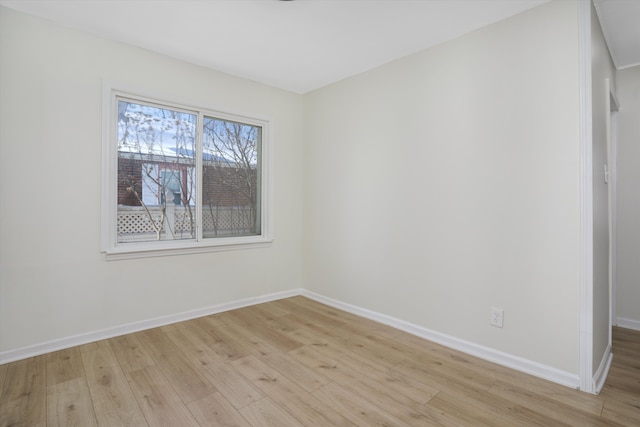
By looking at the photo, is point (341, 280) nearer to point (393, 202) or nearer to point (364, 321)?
point (364, 321)

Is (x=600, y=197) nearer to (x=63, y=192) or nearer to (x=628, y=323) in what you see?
(x=628, y=323)

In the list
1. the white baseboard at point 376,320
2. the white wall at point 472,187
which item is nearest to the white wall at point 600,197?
the white wall at point 472,187

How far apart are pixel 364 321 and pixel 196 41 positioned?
3020mm

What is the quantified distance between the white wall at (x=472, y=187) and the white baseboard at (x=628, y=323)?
1.63 metres

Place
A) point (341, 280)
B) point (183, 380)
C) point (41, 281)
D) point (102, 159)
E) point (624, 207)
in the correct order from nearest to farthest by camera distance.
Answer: point (183, 380) < point (41, 281) < point (102, 159) < point (624, 207) < point (341, 280)

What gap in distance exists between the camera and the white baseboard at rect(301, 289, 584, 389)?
2006 mm

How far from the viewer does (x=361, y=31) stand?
251 cm

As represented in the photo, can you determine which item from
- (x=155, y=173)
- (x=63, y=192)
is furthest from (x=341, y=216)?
(x=63, y=192)

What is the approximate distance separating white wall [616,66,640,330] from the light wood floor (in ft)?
1.14

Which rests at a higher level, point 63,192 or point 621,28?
point 621,28

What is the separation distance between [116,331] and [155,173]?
1.45 meters

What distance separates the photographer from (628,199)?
293 centimetres

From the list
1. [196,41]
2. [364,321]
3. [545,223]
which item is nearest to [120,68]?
[196,41]

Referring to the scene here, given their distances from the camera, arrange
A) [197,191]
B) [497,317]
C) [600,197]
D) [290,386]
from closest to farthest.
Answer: [290,386] → [600,197] → [497,317] → [197,191]
